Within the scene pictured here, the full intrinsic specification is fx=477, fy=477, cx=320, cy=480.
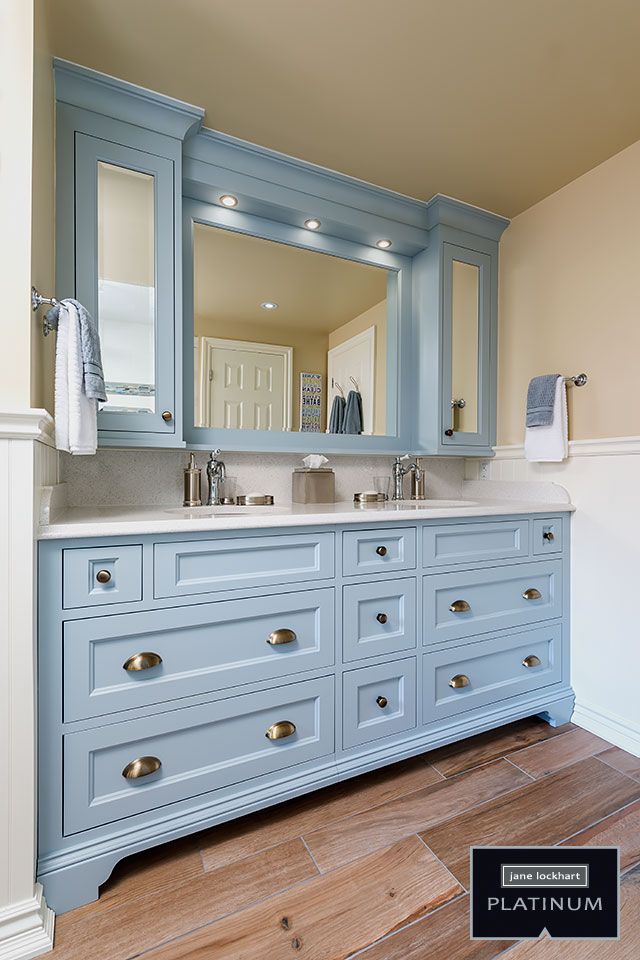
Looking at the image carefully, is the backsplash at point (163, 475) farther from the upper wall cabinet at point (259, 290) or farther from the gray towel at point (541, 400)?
the gray towel at point (541, 400)

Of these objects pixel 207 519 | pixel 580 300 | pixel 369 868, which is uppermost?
pixel 580 300

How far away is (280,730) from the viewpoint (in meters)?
1.39

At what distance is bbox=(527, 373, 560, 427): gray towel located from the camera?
2023mm

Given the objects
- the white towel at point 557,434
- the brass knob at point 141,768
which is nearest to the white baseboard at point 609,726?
the white towel at point 557,434

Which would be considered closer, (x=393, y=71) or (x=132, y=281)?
(x=393, y=71)

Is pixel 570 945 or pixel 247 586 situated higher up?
pixel 247 586

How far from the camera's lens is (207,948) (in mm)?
1032

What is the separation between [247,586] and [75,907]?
2.75 feet

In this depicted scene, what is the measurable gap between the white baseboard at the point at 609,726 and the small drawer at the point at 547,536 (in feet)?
2.14

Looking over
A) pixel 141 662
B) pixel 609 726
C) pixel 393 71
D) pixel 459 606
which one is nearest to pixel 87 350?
pixel 141 662

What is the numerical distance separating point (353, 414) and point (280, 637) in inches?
44.8

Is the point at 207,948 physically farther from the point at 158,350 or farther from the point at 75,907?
the point at 158,350

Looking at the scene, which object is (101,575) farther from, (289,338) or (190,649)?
(289,338)

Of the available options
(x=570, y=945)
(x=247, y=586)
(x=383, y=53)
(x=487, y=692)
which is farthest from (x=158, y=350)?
(x=570, y=945)
